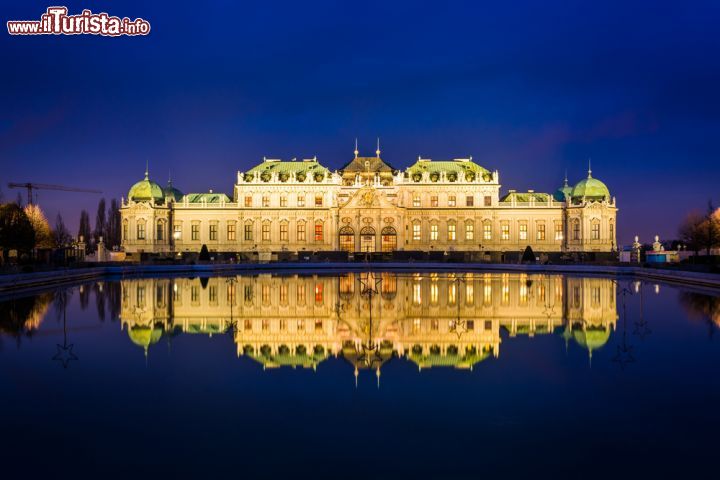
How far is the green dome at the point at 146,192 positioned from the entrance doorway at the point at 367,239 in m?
29.1

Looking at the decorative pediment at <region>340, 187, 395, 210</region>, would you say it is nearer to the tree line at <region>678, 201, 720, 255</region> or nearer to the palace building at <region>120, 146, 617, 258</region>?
the palace building at <region>120, 146, 617, 258</region>

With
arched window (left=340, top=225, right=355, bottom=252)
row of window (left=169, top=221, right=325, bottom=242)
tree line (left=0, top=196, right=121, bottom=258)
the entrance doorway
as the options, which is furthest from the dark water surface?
row of window (left=169, top=221, right=325, bottom=242)

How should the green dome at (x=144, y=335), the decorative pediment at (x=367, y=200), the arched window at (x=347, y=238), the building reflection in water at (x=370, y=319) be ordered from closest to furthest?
the building reflection in water at (x=370, y=319)
the green dome at (x=144, y=335)
the decorative pediment at (x=367, y=200)
the arched window at (x=347, y=238)

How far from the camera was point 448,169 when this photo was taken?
8425 cm

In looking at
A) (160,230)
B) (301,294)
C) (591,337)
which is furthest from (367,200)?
(591,337)

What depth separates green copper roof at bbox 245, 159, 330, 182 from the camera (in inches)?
3275

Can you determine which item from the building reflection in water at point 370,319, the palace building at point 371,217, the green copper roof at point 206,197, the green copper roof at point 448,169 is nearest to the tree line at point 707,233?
the palace building at point 371,217

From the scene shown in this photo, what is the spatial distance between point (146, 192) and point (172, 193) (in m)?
5.30

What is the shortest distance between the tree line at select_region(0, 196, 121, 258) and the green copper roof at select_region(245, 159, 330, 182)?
92.4ft

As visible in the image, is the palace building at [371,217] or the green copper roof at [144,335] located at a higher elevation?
the palace building at [371,217]

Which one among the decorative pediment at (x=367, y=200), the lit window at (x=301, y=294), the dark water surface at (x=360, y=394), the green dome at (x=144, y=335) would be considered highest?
the decorative pediment at (x=367, y=200)

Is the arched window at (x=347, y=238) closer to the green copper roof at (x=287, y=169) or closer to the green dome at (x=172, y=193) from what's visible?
the green copper roof at (x=287, y=169)

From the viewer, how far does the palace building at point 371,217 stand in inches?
3187

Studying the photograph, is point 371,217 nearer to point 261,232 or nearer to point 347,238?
point 347,238
